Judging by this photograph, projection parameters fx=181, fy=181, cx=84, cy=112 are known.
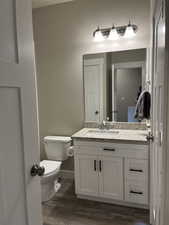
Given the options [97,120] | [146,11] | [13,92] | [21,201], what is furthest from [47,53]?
[21,201]

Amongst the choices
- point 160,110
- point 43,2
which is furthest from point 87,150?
point 43,2

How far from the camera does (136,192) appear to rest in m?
2.07

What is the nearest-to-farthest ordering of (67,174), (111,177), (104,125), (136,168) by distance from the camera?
(136,168), (111,177), (104,125), (67,174)

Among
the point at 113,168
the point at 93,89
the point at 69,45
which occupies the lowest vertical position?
the point at 113,168

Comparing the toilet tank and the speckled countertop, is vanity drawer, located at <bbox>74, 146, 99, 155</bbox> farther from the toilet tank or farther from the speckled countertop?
the toilet tank

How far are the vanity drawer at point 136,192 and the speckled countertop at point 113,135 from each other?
1.64 feet

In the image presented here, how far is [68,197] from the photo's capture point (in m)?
2.39

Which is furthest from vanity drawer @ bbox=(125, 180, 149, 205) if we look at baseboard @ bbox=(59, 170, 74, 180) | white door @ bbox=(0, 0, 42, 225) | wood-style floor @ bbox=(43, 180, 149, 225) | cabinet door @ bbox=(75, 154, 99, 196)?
white door @ bbox=(0, 0, 42, 225)

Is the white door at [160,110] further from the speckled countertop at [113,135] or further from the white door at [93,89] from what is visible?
the white door at [93,89]

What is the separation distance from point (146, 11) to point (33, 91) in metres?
2.05

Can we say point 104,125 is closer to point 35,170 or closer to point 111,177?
point 111,177

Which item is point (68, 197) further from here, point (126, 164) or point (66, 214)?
point (126, 164)

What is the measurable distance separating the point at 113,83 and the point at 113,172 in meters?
1.19

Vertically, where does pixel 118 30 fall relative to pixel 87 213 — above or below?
above
